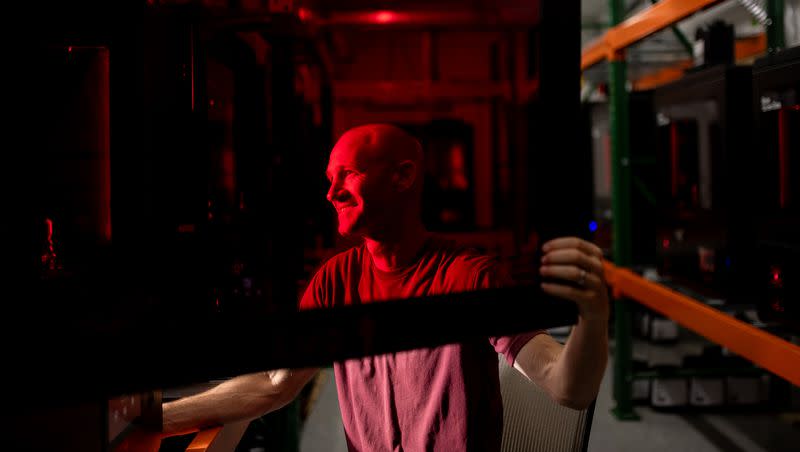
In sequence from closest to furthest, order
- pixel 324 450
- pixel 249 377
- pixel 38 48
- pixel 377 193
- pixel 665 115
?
pixel 38 48, pixel 377 193, pixel 249 377, pixel 665 115, pixel 324 450

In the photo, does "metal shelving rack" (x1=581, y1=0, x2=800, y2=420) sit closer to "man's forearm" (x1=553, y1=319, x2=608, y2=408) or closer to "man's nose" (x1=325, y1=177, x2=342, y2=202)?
"man's forearm" (x1=553, y1=319, x2=608, y2=408)

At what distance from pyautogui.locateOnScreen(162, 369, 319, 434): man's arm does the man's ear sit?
45 centimetres

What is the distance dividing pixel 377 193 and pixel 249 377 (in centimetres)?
50

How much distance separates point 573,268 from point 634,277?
80.4 inches

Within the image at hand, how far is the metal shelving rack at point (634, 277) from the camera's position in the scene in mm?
1475

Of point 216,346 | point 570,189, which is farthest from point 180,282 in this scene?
point 570,189

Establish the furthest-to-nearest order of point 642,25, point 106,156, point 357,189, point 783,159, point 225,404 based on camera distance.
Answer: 1. point 642,25
2. point 783,159
3. point 225,404
4. point 357,189
5. point 106,156

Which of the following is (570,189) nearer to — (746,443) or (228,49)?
(228,49)

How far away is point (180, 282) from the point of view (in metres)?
0.49

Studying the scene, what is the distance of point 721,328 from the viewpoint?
1699mm

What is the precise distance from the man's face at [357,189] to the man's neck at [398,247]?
23 millimetres

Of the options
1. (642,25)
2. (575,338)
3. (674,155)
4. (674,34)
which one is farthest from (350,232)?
(674,34)

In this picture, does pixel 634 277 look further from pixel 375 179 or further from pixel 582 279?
pixel 375 179

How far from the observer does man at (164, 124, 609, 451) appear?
590 mm
